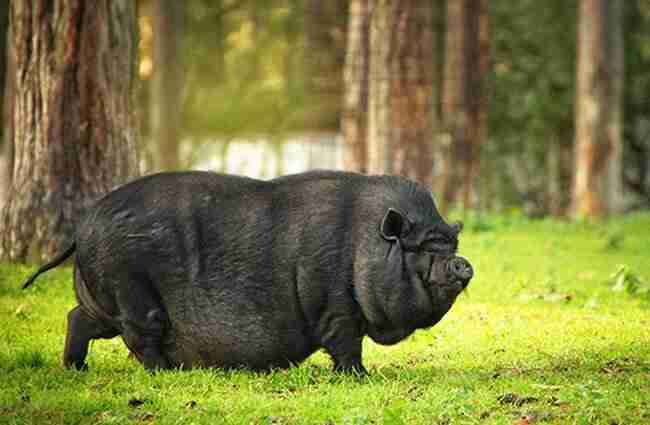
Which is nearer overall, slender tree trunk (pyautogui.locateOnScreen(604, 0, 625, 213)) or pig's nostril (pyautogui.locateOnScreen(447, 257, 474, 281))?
pig's nostril (pyautogui.locateOnScreen(447, 257, 474, 281))

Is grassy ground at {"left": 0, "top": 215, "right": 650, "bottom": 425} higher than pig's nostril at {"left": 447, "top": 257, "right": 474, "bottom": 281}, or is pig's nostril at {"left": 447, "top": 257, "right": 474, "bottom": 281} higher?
pig's nostril at {"left": 447, "top": 257, "right": 474, "bottom": 281}

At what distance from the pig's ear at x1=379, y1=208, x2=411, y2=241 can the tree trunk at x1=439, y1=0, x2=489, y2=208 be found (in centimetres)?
1642

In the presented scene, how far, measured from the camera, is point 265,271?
25.3 feet

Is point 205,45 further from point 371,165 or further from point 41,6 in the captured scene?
point 41,6

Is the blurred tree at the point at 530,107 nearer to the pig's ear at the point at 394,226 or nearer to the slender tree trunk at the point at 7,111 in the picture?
the slender tree trunk at the point at 7,111

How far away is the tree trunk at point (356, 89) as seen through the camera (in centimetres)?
2027

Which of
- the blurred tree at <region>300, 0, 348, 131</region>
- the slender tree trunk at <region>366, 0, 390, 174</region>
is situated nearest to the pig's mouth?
the slender tree trunk at <region>366, 0, 390, 174</region>

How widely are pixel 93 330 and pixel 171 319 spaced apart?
582mm

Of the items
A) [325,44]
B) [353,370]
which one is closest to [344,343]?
[353,370]

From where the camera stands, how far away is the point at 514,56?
99.5 ft

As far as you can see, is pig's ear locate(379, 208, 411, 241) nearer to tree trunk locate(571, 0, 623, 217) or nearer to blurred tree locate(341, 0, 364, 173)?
blurred tree locate(341, 0, 364, 173)

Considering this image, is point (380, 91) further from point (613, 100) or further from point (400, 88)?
point (613, 100)

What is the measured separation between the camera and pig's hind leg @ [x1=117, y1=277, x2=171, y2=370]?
765 cm

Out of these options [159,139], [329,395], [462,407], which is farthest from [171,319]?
[159,139]
